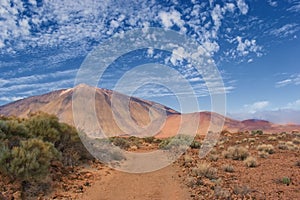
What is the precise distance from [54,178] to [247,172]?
843 centimetres

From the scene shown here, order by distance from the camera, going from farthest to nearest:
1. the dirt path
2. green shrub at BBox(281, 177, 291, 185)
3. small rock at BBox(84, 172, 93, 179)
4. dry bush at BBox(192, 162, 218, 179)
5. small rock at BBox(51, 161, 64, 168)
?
small rock at BBox(84, 172, 93, 179) → small rock at BBox(51, 161, 64, 168) → dry bush at BBox(192, 162, 218, 179) → green shrub at BBox(281, 177, 291, 185) → the dirt path

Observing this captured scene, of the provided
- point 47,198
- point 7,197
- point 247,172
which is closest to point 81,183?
point 47,198

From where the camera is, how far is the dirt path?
32.7ft

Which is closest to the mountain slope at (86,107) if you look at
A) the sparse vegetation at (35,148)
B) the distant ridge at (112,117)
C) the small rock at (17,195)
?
the distant ridge at (112,117)

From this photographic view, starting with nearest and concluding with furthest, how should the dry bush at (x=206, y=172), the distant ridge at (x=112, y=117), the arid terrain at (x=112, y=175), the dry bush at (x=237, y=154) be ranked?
the arid terrain at (x=112, y=175) → the dry bush at (x=206, y=172) → the dry bush at (x=237, y=154) → the distant ridge at (x=112, y=117)

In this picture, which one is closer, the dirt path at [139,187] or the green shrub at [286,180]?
the dirt path at [139,187]

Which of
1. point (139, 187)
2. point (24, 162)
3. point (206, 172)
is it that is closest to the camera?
point (24, 162)

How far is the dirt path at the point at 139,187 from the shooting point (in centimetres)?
997

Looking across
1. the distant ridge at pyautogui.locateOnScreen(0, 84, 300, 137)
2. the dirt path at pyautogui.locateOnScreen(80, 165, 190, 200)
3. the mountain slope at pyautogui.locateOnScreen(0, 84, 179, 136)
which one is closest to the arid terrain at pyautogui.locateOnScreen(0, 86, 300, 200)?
the dirt path at pyautogui.locateOnScreen(80, 165, 190, 200)

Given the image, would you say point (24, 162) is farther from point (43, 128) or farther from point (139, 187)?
point (43, 128)

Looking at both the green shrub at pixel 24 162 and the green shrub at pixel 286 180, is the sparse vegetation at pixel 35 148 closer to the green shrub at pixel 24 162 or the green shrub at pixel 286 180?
the green shrub at pixel 24 162

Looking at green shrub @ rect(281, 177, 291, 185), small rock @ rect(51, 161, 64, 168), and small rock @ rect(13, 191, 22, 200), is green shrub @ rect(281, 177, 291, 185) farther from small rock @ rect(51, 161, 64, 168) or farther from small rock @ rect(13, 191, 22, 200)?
small rock @ rect(51, 161, 64, 168)

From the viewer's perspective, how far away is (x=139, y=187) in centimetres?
1143

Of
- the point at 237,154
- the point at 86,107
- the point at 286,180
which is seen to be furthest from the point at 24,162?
the point at 86,107
